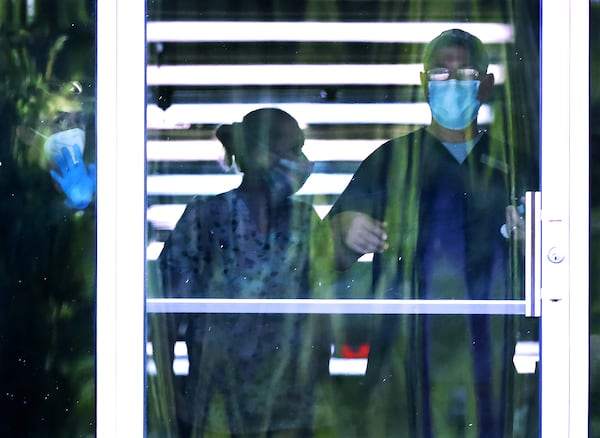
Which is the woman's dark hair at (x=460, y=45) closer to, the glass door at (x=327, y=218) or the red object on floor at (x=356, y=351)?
the glass door at (x=327, y=218)

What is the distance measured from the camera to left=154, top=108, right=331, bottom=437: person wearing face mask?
2398 millimetres

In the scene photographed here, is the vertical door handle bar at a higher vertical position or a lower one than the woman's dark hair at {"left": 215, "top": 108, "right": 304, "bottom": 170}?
lower

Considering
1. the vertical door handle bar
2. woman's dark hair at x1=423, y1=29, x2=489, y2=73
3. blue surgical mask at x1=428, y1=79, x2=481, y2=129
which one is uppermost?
woman's dark hair at x1=423, y1=29, x2=489, y2=73

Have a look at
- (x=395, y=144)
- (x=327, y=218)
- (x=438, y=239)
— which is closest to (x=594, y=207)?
(x=438, y=239)

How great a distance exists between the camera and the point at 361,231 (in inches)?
94.7

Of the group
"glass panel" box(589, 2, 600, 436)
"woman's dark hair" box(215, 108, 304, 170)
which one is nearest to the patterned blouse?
"woman's dark hair" box(215, 108, 304, 170)

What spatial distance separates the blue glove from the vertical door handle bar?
→ 1219 mm

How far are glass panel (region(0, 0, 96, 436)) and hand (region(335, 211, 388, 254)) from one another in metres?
0.74

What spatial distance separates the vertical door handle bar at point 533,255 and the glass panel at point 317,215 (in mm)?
135

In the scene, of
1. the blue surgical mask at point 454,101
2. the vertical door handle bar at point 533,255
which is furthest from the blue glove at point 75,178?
the vertical door handle bar at point 533,255

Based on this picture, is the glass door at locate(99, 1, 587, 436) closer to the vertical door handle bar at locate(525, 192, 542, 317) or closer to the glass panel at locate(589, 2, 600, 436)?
the vertical door handle bar at locate(525, 192, 542, 317)

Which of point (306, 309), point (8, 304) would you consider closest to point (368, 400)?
point (306, 309)

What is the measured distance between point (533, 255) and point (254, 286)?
2.58 feet

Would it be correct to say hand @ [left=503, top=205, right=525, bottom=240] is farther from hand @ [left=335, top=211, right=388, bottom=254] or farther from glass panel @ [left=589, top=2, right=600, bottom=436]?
hand @ [left=335, top=211, right=388, bottom=254]
